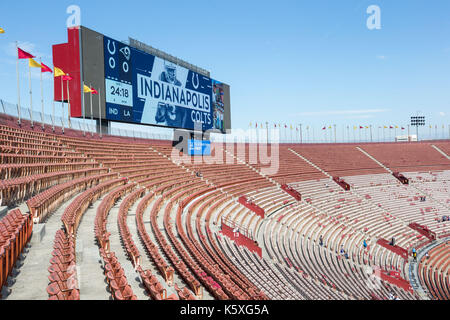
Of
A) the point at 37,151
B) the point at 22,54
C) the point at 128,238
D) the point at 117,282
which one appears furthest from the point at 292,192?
the point at 117,282

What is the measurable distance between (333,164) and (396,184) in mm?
6345

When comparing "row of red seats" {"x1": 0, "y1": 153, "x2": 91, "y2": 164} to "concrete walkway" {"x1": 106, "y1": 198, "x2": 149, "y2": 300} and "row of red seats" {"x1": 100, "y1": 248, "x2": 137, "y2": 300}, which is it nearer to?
"concrete walkway" {"x1": 106, "y1": 198, "x2": 149, "y2": 300}

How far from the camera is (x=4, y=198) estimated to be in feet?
28.0

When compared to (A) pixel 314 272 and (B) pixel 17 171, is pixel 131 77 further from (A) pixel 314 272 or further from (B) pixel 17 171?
(A) pixel 314 272

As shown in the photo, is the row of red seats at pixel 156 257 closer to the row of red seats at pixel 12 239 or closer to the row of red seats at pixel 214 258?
the row of red seats at pixel 214 258

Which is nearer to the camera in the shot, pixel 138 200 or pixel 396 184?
pixel 138 200

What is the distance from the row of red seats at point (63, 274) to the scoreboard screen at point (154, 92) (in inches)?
745

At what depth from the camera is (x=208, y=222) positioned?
54.1 feet

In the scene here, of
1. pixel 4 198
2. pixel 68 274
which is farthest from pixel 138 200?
pixel 68 274

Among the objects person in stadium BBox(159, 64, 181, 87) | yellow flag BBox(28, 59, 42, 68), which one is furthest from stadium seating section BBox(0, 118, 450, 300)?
person in stadium BBox(159, 64, 181, 87)

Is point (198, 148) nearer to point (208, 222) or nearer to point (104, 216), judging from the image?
point (208, 222)

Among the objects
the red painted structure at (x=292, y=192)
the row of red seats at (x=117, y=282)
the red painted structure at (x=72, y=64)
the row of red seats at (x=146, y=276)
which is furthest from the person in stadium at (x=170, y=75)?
the row of red seats at (x=117, y=282)
